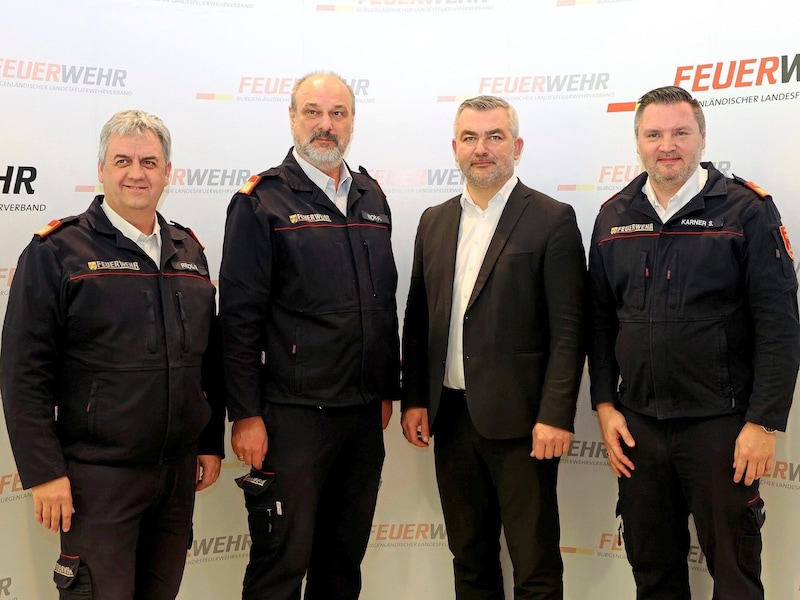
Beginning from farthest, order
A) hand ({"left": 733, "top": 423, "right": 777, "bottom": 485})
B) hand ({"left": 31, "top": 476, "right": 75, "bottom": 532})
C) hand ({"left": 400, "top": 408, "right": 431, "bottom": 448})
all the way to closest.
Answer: hand ({"left": 400, "top": 408, "right": 431, "bottom": 448}), hand ({"left": 733, "top": 423, "right": 777, "bottom": 485}), hand ({"left": 31, "top": 476, "right": 75, "bottom": 532})

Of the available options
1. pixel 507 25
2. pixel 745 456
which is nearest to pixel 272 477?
pixel 745 456

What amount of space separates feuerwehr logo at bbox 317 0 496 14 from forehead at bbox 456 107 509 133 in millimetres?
986

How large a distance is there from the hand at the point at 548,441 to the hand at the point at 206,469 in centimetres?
110

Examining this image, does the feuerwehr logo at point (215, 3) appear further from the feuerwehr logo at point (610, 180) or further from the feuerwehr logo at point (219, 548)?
the feuerwehr logo at point (219, 548)

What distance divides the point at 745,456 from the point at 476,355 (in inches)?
35.8

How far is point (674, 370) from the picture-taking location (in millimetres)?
2314

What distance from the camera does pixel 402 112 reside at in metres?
3.38

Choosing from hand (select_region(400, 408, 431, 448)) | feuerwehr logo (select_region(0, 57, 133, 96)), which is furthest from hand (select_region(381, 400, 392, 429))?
feuerwehr logo (select_region(0, 57, 133, 96))

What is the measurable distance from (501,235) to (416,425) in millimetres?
790

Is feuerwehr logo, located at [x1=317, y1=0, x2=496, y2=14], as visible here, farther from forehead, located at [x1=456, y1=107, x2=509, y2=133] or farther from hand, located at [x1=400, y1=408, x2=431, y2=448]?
hand, located at [x1=400, y1=408, x2=431, y2=448]

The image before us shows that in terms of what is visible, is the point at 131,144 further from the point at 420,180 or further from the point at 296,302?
the point at 420,180

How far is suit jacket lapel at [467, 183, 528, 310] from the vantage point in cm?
248

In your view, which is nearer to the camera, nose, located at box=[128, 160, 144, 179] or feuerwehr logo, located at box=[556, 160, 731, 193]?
nose, located at box=[128, 160, 144, 179]

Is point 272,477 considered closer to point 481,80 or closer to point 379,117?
point 379,117
